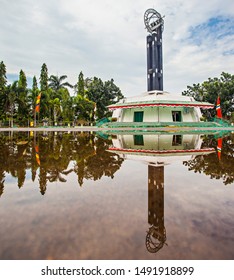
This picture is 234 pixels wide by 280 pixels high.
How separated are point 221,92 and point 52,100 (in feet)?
103

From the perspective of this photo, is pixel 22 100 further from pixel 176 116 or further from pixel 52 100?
pixel 176 116

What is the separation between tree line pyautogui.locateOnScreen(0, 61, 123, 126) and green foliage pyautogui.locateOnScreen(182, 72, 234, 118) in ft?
55.0

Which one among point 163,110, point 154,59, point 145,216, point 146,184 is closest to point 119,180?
point 146,184

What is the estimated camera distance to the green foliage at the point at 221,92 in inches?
1846

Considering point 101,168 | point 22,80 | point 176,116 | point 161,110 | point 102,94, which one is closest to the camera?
point 101,168

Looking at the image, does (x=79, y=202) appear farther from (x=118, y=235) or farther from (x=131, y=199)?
(x=118, y=235)

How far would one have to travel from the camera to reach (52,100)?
4106 cm

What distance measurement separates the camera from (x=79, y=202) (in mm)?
3328

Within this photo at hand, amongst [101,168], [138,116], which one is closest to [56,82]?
[138,116]

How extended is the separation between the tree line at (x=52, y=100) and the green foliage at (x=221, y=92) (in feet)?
55.0

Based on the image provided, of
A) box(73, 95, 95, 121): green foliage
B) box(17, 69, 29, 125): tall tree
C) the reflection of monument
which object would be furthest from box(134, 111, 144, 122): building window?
the reflection of monument

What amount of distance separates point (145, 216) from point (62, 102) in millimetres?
40797

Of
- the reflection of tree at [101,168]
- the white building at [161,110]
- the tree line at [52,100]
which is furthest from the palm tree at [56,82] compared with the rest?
the reflection of tree at [101,168]

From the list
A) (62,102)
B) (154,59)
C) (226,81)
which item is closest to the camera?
(154,59)
